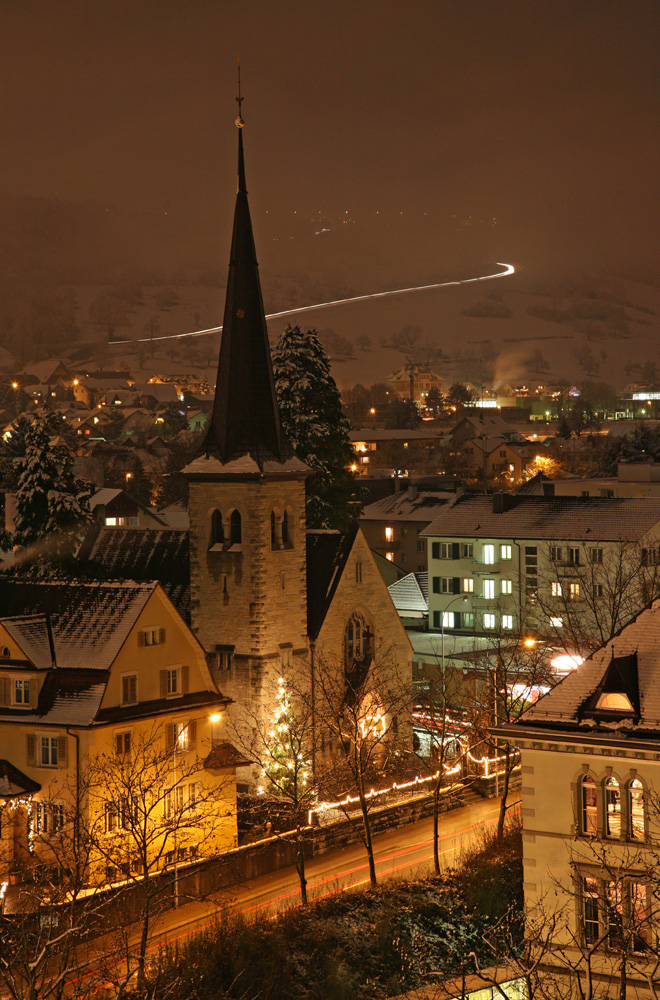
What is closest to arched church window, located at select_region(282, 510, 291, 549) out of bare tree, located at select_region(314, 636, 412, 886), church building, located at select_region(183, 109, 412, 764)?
church building, located at select_region(183, 109, 412, 764)

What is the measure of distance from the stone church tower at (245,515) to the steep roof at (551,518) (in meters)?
29.0

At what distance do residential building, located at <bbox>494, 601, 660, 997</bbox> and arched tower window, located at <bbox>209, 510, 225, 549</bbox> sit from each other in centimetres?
2410

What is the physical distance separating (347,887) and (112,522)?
6461 cm

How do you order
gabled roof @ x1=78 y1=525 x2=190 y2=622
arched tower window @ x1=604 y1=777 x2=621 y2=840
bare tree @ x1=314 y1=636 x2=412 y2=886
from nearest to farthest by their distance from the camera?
arched tower window @ x1=604 y1=777 x2=621 y2=840, bare tree @ x1=314 y1=636 x2=412 y2=886, gabled roof @ x1=78 y1=525 x2=190 y2=622

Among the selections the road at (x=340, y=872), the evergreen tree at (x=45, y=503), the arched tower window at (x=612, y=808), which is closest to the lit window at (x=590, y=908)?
the arched tower window at (x=612, y=808)

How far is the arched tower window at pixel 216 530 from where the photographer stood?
57.7m

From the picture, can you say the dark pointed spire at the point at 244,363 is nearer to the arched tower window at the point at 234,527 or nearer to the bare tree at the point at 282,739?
the arched tower window at the point at 234,527

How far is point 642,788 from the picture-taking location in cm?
3422

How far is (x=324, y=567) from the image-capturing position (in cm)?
6081

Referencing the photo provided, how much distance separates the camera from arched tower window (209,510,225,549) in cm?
5772

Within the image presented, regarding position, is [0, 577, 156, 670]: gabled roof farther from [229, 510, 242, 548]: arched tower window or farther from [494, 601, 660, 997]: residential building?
[494, 601, 660, 997]: residential building

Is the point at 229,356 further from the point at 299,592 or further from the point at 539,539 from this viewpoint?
the point at 539,539

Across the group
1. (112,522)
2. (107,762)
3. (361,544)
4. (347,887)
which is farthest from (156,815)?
(112,522)

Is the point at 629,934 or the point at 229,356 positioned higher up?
the point at 229,356
